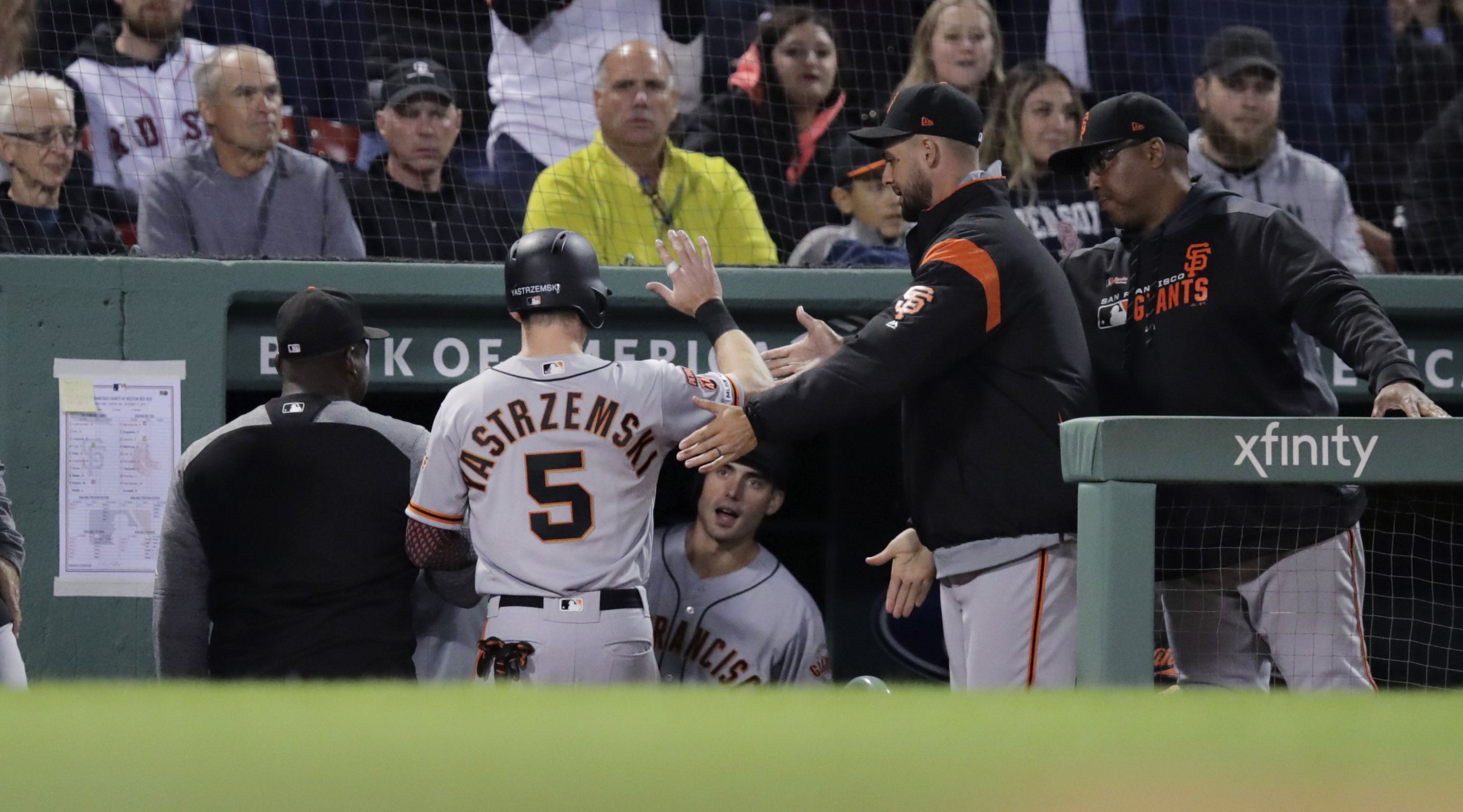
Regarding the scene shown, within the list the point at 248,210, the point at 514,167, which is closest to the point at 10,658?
the point at 248,210

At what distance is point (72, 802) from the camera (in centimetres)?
90

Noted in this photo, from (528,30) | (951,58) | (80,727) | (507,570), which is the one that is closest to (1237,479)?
(507,570)

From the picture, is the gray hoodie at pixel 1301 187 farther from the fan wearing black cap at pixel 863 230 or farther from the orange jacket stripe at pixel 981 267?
the orange jacket stripe at pixel 981 267

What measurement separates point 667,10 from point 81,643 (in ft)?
10.6

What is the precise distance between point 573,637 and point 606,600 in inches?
4.6

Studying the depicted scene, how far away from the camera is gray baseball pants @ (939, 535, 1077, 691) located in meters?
3.64

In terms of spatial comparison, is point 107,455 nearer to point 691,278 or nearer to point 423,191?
point 423,191

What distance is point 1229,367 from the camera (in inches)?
150

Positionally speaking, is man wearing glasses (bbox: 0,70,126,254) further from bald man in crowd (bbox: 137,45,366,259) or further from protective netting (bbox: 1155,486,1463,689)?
protective netting (bbox: 1155,486,1463,689)

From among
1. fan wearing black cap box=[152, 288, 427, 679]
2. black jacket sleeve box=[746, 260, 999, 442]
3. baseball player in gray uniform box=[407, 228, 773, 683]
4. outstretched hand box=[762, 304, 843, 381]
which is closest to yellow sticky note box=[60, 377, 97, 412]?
fan wearing black cap box=[152, 288, 427, 679]

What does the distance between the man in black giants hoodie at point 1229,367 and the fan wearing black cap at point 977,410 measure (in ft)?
1.02

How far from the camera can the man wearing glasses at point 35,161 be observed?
508 cm

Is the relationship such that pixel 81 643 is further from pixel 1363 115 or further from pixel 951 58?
pixel 1363 115

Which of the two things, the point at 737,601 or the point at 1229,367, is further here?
the point at 737,601
